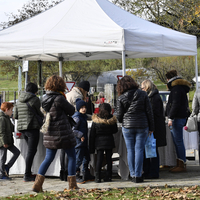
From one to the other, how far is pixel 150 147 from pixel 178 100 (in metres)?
1.03

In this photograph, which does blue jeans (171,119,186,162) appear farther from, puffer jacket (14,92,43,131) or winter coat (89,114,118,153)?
puffer jacket (14,92,43,131)

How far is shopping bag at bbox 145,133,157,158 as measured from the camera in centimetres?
584

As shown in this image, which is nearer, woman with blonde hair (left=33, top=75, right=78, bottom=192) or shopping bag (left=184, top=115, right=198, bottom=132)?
woman with blonde hair (left=33, top=75, right=78, bottom=192)

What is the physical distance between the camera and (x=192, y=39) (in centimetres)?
729

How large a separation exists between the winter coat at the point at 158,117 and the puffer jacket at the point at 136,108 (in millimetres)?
379

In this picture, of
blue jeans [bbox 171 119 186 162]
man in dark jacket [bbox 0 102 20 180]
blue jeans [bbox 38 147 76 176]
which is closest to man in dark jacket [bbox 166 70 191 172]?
blue jeans [bbox 171 119 186 162]

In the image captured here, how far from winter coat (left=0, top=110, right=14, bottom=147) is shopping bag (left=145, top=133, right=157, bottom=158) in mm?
2395

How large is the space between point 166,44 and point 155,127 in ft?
5.80

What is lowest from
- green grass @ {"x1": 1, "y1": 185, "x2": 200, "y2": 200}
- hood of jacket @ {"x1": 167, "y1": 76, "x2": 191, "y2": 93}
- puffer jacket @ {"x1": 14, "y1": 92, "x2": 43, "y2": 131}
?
green grass @ {"x1": 1, "y1": 185, "x2": 200, "y2": 200}

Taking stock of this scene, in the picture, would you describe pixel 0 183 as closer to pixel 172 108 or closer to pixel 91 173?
pixel 91 173

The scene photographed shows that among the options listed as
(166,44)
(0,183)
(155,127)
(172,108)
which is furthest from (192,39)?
(0,183)

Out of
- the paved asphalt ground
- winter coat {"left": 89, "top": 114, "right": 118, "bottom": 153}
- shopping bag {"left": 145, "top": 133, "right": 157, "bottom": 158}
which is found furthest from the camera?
shopping bag {"left": 145, "top": 133, "right": 157, "bottom": 158}

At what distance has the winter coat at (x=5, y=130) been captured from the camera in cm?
612

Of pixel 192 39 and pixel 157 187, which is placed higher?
pixel 192 39
